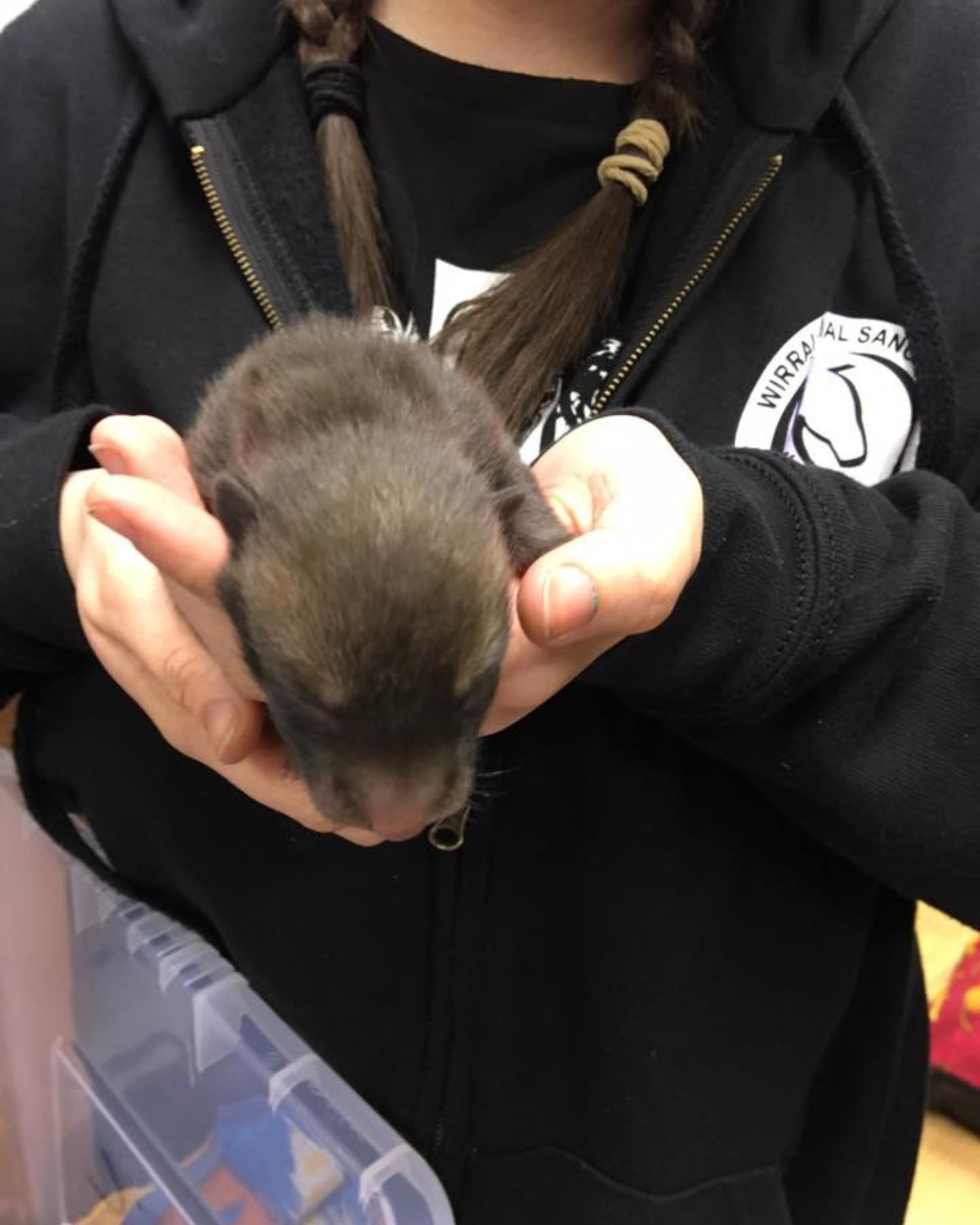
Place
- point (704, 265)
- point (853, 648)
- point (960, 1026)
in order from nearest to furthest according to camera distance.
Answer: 1. point (853, 648)
2. point (704, 265)
3. point (960, 1026)

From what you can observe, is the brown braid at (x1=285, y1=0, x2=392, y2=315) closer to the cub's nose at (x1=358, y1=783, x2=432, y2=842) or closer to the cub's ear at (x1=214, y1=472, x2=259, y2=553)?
the cub's ear at (x1=214, y1=472, x2=259, y2=553)

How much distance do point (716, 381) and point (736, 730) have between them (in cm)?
27

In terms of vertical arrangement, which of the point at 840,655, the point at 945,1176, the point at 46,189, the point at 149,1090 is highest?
the point at 46,189

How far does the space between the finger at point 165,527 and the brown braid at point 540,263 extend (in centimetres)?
34

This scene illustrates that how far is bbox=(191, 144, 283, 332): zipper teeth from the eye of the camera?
0.92 metres

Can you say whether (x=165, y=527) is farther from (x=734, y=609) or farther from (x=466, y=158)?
(x=466, y=158)

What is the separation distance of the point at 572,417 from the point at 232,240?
290 mm

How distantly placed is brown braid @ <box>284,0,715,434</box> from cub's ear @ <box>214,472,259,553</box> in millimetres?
308

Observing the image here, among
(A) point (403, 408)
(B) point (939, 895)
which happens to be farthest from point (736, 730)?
(A) point (403, 408)

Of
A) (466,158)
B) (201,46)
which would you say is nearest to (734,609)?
(466,158)

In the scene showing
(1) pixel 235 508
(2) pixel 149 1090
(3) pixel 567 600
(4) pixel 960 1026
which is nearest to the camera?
(3) pixel 567 600

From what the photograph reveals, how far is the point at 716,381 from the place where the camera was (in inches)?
36.5

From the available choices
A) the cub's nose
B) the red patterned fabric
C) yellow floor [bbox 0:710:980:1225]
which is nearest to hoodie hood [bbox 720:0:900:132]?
the cub's nose

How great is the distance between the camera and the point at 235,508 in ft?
2.23
